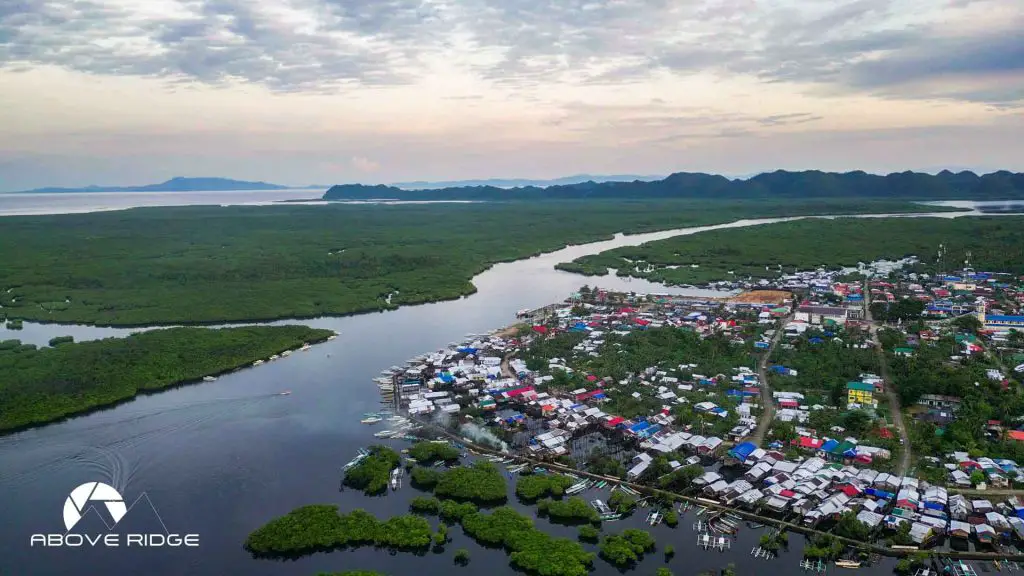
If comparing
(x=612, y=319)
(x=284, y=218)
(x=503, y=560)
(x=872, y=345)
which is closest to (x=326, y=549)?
(x=503, y=560)

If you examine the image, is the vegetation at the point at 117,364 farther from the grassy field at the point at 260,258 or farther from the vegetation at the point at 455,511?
the vegetation at the point at 455,511

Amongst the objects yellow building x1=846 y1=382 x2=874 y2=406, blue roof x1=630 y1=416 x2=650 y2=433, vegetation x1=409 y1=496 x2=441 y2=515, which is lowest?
vegetation x1=409 y1=496 x2=441 y2=515

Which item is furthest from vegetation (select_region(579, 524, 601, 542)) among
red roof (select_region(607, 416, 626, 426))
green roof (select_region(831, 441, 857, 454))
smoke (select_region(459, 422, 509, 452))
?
green roof (select_region(831, 441, 857, 454))

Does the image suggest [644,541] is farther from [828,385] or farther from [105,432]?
[105,432]

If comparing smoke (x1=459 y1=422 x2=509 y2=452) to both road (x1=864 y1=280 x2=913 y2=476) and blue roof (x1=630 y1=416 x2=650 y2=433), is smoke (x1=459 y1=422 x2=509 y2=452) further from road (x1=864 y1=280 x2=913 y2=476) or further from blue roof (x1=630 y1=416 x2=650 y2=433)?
road (x1=864 y1=280 x2=913 y2=476)

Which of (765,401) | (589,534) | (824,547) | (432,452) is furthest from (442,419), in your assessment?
(824,547)

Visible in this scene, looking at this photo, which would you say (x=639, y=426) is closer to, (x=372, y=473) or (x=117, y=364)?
(x=372, y=473)
